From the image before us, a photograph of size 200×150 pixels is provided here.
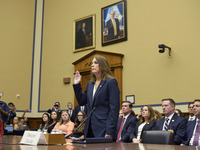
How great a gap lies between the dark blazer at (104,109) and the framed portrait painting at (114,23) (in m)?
5.81

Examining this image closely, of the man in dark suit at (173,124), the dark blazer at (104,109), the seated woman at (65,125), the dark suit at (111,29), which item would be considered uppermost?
the dark suit at (111,29)

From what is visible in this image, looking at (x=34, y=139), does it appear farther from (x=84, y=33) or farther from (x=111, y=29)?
(x=84, y=33)

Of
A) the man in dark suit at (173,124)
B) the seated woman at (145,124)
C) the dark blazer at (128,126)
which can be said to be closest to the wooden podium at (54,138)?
the man in dark suit at (173,124)

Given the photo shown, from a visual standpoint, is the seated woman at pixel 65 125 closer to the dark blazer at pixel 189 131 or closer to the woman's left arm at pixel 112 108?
the dark blazer at pixel 189 131

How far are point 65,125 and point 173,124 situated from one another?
2.92m

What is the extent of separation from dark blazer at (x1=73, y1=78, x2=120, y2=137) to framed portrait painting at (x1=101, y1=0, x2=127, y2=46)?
5.81m

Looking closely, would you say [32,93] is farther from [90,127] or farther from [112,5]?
[90,127]

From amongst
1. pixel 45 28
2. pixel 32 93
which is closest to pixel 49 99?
pixel 32 93

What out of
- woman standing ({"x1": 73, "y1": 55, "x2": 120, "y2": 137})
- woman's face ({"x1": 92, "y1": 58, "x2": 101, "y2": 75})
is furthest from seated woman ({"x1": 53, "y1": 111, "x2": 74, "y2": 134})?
woman's face ({"x1": 92, "y1": 58, "x2": 101, "y2": 75})

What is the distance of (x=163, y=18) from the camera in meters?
7.51

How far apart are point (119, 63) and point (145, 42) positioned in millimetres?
994

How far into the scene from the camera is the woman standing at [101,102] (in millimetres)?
2479

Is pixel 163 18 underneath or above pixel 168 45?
above

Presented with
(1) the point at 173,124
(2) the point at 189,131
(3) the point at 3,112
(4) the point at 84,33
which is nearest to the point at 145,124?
(1) the point at 173,124
